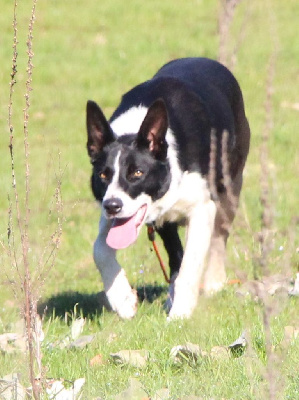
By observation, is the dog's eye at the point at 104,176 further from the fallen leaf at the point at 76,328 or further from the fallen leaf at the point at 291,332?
the fallen leaf at the point at 291,332

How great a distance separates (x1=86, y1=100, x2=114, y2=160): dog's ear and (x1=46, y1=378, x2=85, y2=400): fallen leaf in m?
2.29

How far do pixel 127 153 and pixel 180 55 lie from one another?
10.6 m

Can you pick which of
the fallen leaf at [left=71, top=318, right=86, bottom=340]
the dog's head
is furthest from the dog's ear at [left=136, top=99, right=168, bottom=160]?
the fallen leaf at [left=71, top=318, right=86, bottom=340]

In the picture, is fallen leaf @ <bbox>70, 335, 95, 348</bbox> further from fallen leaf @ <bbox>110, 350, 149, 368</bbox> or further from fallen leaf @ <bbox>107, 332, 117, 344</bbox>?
fallen leaf @ <bbox>110, 350, 149, 368</bbox>

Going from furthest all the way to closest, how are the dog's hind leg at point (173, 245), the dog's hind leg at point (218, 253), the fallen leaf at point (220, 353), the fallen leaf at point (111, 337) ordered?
1. the dog's hind leg at point (173, 245)
2. the dog's hind leg at point (218, 253)
3. the fallen leaf at point (111, 337)
4. the fallen leaf at point (220, 353)

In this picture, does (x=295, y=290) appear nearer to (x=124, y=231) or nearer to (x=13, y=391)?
(x=124, y=231)

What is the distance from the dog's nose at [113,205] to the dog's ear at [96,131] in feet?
1.76

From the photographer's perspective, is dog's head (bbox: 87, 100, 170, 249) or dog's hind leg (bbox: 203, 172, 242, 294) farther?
dog's hind leg (bbox: 203, 172, 242, 294)

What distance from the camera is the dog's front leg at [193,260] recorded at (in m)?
5.86

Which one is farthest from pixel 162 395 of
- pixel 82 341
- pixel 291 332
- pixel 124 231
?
pixel 124 231

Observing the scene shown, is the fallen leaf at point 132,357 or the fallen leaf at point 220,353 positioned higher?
the fallen leaf at point 220,353

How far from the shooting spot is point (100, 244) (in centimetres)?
611

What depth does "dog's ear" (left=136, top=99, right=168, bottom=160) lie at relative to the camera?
5.79 m

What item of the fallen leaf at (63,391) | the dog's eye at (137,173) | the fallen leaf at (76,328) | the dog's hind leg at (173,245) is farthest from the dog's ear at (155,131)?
the fallen leaf at (63,391)
